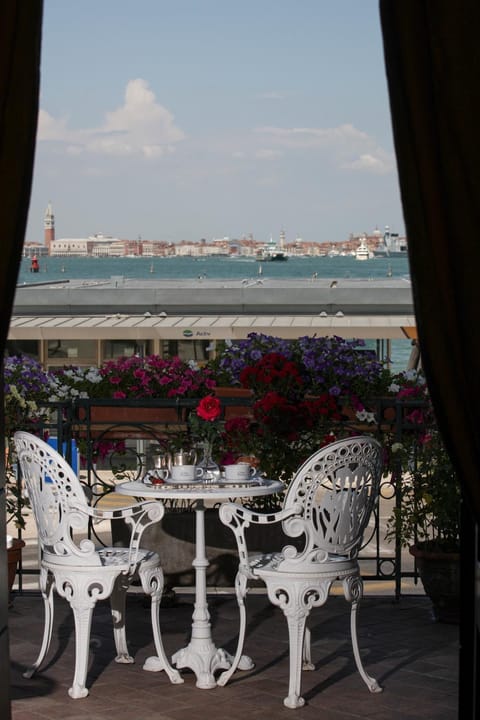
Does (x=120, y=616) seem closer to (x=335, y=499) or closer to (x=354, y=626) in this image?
(x=354, y=626)

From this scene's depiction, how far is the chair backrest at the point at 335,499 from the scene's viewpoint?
411 centimetres

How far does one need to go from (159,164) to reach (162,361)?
6922 centimetres

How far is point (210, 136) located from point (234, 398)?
69.0 m

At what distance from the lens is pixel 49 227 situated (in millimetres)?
80000

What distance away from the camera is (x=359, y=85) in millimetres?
59750

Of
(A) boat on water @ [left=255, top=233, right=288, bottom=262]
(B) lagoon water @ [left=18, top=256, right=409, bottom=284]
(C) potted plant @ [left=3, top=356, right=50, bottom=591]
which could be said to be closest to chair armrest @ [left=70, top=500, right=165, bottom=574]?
(C) potted plant @ [left=3, top=356, right=50, bottom=591]

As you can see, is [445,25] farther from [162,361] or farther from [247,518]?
[162,361]

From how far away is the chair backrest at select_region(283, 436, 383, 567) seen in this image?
13.5 ft

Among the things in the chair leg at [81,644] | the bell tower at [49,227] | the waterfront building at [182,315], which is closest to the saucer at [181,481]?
the chair leg at [81,644]

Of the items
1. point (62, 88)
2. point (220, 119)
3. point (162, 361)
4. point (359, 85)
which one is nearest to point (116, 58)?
point (62, 88)

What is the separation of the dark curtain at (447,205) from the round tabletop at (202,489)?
202 centimetres

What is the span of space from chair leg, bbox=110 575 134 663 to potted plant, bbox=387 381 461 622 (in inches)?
54.6

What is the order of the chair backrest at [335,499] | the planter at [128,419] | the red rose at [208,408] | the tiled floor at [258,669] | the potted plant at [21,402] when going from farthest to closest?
the planter at [128,419] → the potted plant at [21,402] → the red rose at [208,408] → the chair backrest at [335,499] → the tiled floor at [258,669]

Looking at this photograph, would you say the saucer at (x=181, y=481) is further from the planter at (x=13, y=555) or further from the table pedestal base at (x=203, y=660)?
the planter at (x=13, y=555)
